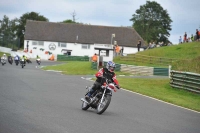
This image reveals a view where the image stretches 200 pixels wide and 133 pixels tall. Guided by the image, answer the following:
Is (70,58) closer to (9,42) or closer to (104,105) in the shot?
(9,42)

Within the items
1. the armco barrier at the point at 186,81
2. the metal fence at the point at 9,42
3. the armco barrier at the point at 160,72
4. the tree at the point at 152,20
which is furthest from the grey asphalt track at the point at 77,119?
the tree at the point at 152,20

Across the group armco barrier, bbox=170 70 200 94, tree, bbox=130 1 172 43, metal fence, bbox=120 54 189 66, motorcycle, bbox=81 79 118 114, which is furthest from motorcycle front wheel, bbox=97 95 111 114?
tree, bbox=130 1 172 43

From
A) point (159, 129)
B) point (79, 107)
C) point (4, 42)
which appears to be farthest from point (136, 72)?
point (4, 42)

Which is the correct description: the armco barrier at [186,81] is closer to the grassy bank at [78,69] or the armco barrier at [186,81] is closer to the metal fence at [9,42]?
the grassy bank at [78,69]

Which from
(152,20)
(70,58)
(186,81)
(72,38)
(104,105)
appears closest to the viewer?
(104,105)

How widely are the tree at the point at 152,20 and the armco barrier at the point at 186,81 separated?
3226 inches

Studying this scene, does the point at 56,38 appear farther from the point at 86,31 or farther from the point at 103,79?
the point at 103,79

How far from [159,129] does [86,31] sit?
90515mm

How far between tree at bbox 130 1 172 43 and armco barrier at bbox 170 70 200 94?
81.9 meters

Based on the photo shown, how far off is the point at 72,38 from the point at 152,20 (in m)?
23.5

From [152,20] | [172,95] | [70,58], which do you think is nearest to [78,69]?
[172,95]

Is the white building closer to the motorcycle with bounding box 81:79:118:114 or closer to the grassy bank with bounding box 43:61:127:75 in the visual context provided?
the grassy bank with bounding box 43:61:127:75

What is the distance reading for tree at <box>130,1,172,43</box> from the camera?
112 m

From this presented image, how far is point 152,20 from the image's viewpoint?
113250mm
